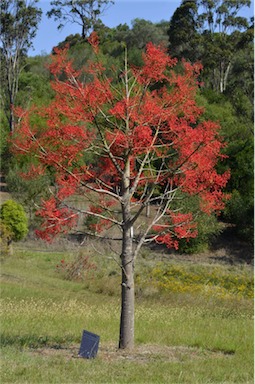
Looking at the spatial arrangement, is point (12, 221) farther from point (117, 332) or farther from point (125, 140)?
point (125, 140)

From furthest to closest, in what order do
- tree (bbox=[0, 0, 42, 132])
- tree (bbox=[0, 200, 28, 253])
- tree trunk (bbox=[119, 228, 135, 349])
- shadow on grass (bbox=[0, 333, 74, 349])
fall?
tree (bbox=[0, 0, 42, 132]) → tree (bbox=[0, 200, 28, 253]) → shadow on grass (bbox=[0, 333, 74, 349]) → tree trunk (bbox=[119, 228, 135, 349])

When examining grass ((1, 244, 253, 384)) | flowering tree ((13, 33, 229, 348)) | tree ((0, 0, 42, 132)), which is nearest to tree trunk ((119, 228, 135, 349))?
flowering tree ((13, 33, 229, 348))

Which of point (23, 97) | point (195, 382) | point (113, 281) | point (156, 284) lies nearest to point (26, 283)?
point (113, 281)

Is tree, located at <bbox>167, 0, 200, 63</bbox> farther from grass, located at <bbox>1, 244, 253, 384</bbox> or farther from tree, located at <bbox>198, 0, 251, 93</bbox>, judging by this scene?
grass, located at <bbox>1, 244, 253, 384</bbox>

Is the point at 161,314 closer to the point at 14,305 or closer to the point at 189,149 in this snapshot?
the point at 14,305

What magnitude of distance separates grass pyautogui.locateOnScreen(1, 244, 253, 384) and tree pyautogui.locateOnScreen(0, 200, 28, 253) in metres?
4.37

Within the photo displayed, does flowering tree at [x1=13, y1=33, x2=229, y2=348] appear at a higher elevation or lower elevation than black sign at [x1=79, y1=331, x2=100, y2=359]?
higher

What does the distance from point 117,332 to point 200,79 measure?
3823 cm

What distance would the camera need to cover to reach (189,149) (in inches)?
300

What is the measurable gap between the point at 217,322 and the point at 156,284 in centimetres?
687

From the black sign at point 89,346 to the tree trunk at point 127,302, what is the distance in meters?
0.59

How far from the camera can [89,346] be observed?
6766 millimetres

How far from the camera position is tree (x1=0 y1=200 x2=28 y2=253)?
2256 cm

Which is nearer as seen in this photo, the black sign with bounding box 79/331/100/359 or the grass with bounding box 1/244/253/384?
the grass with bounding box 1/244/253/384
